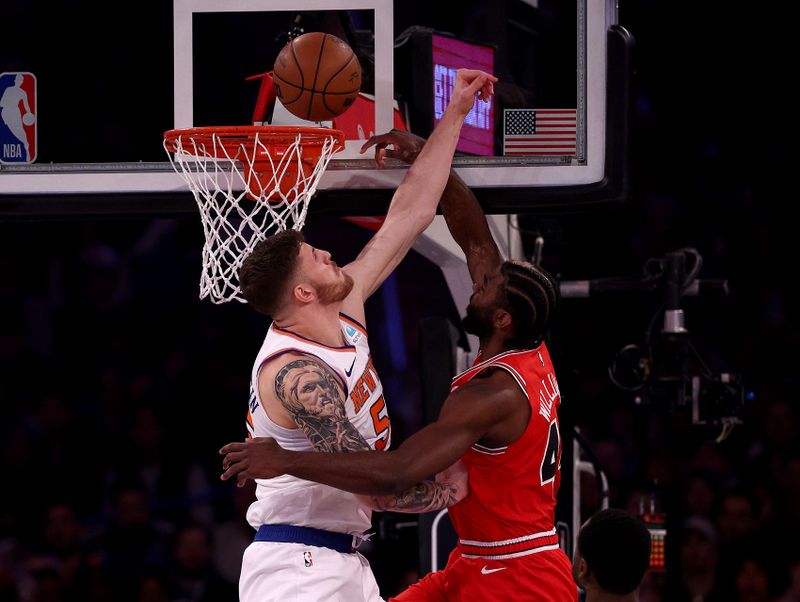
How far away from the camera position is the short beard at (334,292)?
3.67m

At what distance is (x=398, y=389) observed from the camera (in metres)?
8.31

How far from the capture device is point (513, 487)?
376 centimetres

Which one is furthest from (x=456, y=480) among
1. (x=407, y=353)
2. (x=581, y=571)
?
(x=407, y=353)

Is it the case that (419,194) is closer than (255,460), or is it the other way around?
(255,460)

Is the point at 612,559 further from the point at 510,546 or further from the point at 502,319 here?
the point at 502,319

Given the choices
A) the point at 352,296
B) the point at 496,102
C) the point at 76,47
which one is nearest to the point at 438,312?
the point at 76,47

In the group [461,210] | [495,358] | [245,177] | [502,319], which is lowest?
[495,358]

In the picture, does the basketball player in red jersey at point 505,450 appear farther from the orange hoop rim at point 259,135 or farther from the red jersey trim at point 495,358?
the orange hoop rim at point 259,135

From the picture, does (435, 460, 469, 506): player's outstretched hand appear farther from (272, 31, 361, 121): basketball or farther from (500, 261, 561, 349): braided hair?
(272, 31, 361, 121): basketball

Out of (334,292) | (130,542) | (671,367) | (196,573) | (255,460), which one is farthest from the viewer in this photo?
(130,542)

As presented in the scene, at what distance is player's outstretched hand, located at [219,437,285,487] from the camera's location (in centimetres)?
333

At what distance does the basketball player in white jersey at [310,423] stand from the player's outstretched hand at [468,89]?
34.2 inches

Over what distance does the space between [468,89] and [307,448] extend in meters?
1.49

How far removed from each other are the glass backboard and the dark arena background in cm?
142
